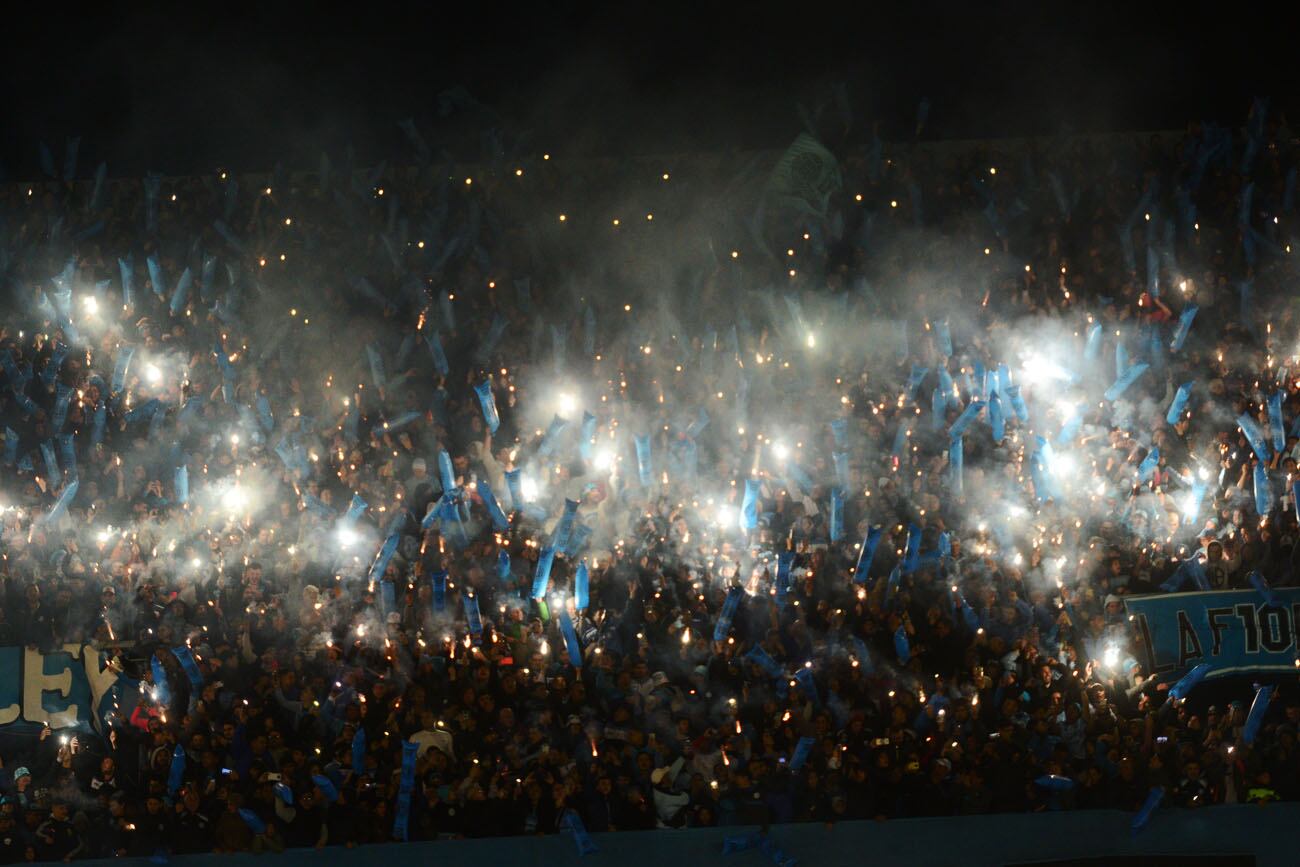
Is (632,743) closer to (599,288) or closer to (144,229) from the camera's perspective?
(599,288)

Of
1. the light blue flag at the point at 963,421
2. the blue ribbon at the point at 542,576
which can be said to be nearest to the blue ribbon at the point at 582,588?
the blue ribbon at the point at 542,576

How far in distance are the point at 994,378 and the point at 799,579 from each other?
2895 millimetres

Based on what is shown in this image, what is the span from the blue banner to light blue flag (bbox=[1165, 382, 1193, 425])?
78.9 inches

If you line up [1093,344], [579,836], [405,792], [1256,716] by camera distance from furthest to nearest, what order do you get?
[1093,344]
[1256,716]
[405,792]
[579,836]

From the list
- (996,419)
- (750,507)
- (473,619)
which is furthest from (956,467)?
(473,619)

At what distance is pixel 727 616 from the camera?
8.45 metres

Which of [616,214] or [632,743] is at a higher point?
[616,214]

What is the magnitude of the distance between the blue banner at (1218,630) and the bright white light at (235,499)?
6.69 meters

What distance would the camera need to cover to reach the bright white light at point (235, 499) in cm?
1026

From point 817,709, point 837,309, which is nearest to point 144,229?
point 837,309

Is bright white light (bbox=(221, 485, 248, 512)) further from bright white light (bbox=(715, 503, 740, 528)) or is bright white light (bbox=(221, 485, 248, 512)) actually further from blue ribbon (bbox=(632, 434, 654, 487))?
bright white light (bbox=(715, 503, 740, 528))

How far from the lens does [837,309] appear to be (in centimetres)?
1176

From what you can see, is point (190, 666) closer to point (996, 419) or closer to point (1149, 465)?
point (996, 419)

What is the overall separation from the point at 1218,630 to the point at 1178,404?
231 centimetres
